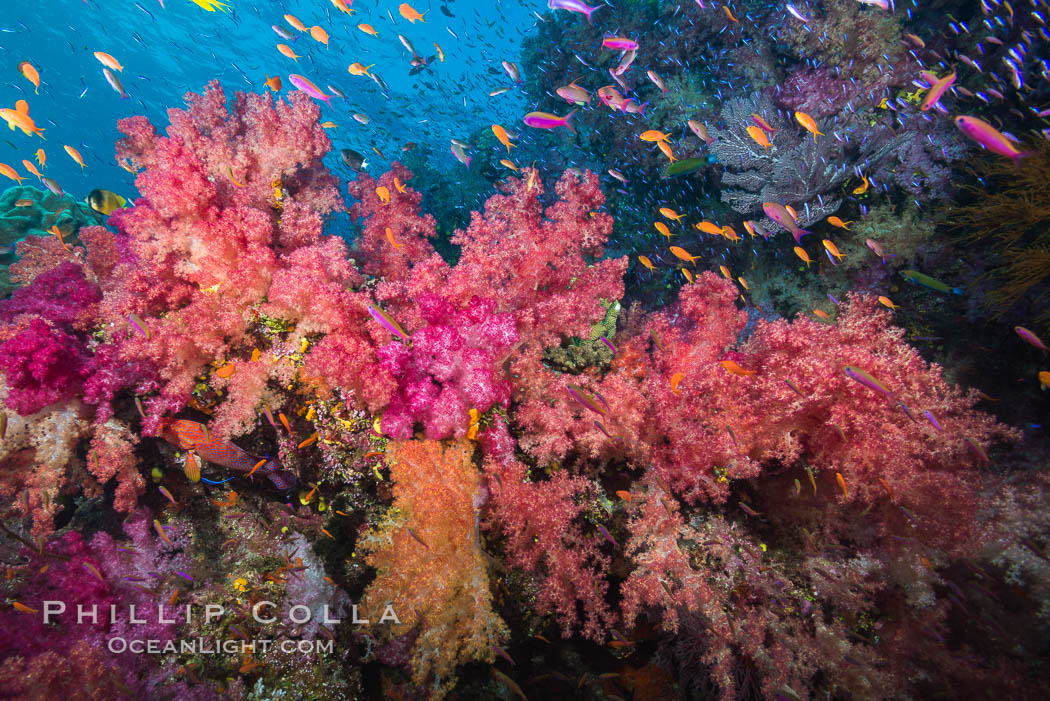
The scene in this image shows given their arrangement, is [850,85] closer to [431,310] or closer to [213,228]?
[431,310]

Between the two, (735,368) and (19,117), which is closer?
(735,368)

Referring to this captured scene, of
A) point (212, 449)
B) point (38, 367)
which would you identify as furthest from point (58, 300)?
point (212, 449)

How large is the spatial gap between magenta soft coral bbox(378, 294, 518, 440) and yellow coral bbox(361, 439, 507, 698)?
0.83 feet

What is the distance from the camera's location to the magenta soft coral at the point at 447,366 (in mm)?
3488

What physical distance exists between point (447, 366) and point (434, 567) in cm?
169

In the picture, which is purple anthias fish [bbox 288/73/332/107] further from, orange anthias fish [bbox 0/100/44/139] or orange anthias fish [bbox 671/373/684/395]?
orange anthias fish [bbox 671/373/684/395]

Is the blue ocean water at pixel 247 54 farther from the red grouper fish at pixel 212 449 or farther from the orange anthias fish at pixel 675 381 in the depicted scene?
the orange anthias fish at pixel 675 381

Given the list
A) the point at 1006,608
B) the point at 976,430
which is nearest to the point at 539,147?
the point at 976,430

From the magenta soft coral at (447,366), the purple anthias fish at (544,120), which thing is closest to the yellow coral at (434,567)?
the magenta soft coral at (447,366)

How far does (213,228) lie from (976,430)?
7.14 meters

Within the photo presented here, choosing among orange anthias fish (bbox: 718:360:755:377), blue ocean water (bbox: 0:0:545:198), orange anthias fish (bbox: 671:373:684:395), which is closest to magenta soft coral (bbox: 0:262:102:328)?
orange anthias fish (bbox: 671:373:684:395)

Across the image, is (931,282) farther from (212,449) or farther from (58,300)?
(58,300)

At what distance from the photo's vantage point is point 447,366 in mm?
3539

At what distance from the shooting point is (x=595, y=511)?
3896 mm
